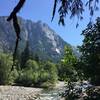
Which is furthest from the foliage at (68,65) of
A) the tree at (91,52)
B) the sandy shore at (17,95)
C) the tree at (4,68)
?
the tree at (4,68)

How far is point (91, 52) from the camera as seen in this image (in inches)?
324

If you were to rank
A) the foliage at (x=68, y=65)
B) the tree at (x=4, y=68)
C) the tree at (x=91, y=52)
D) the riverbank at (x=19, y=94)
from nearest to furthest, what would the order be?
1. the tree at (x=91, y=52)
2. the foliage at (x=68, y=65)
3. the riverbank at (x=19, y=94)
4. the tree at (x=4, y=68)

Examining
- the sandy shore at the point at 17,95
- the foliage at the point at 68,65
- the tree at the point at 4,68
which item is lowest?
the sandy shore at the point at 17,95

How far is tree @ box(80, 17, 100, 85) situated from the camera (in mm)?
7992

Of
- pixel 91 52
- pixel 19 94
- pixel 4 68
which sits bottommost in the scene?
pixel 19 94

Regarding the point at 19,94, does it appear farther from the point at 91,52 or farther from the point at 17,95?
the point at 91,52

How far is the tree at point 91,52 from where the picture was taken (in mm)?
7992

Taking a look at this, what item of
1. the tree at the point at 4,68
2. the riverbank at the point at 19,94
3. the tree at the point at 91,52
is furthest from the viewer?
the tree at the point at 4,68

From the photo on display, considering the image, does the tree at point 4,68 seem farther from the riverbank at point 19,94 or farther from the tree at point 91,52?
the tree at point 91,52

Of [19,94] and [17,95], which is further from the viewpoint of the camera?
[19,94]

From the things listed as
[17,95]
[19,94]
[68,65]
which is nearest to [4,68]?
[19,94]

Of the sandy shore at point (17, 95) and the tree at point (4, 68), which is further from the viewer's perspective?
the tree at point (4, 68)

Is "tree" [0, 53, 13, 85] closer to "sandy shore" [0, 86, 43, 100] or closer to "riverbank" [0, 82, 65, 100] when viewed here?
"riverbank" [0, 82, 65, 100]

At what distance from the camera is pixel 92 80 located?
8.02 m
